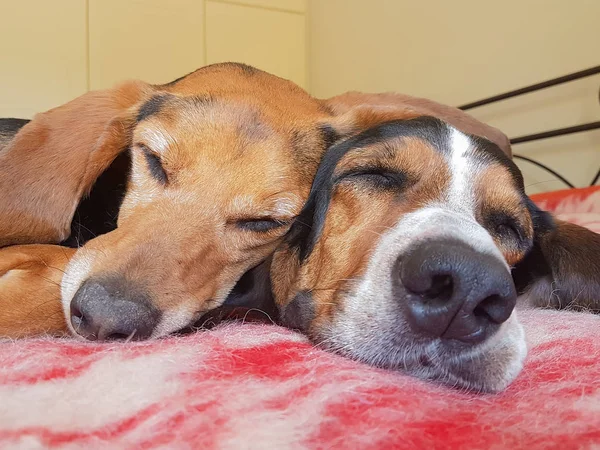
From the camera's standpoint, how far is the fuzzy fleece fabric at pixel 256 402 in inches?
24.7

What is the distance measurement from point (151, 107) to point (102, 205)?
30 centimetres

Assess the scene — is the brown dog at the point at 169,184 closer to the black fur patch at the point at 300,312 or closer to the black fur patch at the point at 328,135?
the black fur patch at the point at 328,135

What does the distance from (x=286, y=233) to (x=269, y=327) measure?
30 cm

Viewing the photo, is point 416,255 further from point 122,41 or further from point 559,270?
point 122,41

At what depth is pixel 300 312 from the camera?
47.0 inches

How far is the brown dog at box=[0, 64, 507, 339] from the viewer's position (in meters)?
1.09

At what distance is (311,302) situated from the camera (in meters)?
1.18

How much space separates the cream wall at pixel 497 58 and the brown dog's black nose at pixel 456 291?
2.73m

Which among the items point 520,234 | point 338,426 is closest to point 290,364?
point 338,426

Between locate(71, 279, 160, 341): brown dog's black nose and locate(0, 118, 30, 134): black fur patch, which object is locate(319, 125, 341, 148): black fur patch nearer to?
locate(71, 279, 160, 341): brown dog's black nose

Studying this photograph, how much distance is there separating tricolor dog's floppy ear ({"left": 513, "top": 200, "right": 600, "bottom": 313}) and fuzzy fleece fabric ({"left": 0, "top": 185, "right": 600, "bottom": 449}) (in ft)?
1.81

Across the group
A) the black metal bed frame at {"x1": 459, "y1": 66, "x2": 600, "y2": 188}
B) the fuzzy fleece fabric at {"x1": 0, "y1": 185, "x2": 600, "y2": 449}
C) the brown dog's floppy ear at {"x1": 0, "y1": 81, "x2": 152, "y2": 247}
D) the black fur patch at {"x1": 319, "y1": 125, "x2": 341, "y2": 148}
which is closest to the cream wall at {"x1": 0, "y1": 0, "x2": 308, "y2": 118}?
the black metal bed frame at {"x1": 459, "y1": 66, "x2": 600, "y2": 188}

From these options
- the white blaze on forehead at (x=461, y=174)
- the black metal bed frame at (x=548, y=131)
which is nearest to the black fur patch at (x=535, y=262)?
the white blaze on forehead at (x=461, y=174)

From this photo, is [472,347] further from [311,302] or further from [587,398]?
[311,302]
